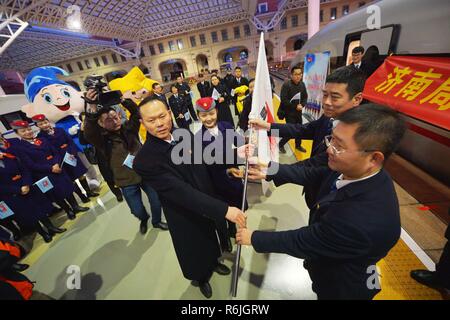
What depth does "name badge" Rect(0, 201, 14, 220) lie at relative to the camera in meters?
2.76

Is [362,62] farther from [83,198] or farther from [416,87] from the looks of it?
[83,198]

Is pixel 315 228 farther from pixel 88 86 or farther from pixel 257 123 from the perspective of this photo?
pixel 88 86

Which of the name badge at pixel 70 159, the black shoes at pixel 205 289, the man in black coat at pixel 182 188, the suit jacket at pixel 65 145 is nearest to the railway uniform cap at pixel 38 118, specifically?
the suit jacket at pixel 65 145

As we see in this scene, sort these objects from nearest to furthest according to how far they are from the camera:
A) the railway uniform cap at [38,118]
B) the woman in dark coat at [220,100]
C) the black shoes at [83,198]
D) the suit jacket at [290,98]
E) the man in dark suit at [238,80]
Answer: the railway uniform cap at [38,118] → the black shoes at [83,198] → the suit jacket at [290,98] → the woman in dark coat at [220,100] → the man in dark suit at [238,80]

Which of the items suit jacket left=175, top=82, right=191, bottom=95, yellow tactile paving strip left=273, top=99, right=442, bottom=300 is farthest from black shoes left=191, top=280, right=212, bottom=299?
suit jacket left=175, top=82, right=191, bottom=95

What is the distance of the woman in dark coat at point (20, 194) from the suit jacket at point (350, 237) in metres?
3.47

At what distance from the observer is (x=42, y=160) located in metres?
3.16

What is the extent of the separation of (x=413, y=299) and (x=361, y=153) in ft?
5.98

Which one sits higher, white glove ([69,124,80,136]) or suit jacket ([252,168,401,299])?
white glove ([69,124,80,136])

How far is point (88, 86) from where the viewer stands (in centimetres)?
240

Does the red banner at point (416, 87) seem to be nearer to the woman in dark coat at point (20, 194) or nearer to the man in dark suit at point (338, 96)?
the man in dark suit at point (338, 96)

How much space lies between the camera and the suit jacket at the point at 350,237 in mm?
904

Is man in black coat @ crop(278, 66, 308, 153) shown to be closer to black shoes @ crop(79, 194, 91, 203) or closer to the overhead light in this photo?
black shoes @ crop(79, 194, 91, 203)

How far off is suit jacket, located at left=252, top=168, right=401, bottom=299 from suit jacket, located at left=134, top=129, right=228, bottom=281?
1.54 feet
